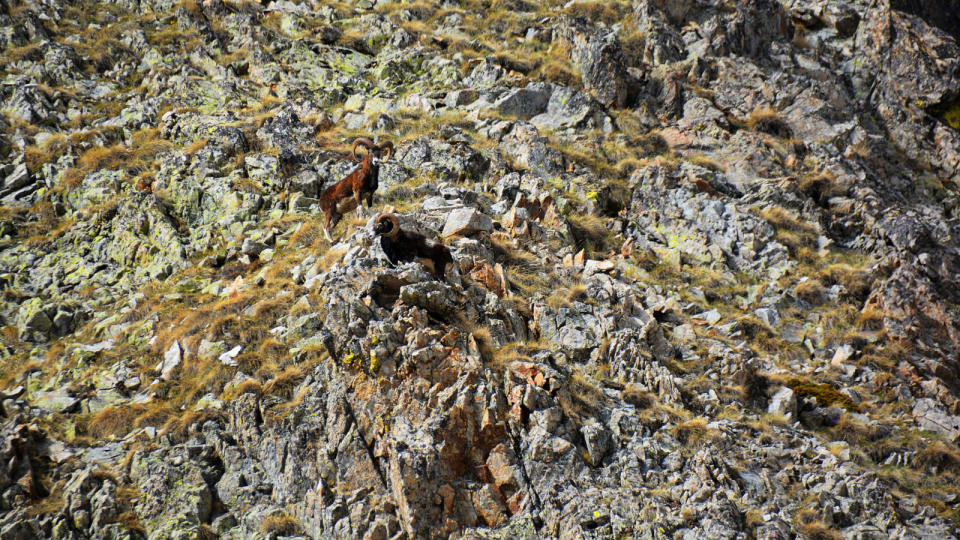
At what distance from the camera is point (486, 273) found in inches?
541

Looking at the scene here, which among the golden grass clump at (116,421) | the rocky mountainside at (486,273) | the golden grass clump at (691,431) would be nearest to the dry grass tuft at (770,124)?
the rocky mountainside at (486,273)

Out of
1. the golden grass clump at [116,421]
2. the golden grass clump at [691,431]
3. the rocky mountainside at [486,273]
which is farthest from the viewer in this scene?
the golden grass clump at [116,421]

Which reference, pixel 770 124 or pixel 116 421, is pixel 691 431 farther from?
pixel 770 124

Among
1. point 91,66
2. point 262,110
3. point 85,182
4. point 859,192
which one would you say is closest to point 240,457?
point 85,182

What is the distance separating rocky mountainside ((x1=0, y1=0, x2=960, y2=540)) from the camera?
32.2 feet

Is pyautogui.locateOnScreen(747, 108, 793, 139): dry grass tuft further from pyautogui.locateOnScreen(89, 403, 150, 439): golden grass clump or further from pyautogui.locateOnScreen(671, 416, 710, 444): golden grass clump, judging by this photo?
pyautogui.locateOnScreen(89, 403, 150, 439): golden grass clump

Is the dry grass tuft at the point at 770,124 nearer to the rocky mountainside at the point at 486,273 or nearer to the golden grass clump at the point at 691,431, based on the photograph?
the rocky mountainside at the point at 486,273

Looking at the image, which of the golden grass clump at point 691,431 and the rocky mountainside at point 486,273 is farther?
the golden grass clump at point 691,431

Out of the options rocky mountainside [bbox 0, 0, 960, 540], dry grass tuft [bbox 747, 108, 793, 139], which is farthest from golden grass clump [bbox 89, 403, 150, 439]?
dry grass tuft [bbox 747, 108, 793, 139]

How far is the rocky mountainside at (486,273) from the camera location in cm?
981

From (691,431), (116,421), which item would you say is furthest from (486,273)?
(116,421)

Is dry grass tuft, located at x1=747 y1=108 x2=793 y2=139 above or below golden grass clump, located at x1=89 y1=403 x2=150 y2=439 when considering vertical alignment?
above

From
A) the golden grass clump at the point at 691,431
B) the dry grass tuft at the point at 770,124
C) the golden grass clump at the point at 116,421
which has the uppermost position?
the dry grass tuft at the point at 770,124

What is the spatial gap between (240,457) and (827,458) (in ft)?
32.8
